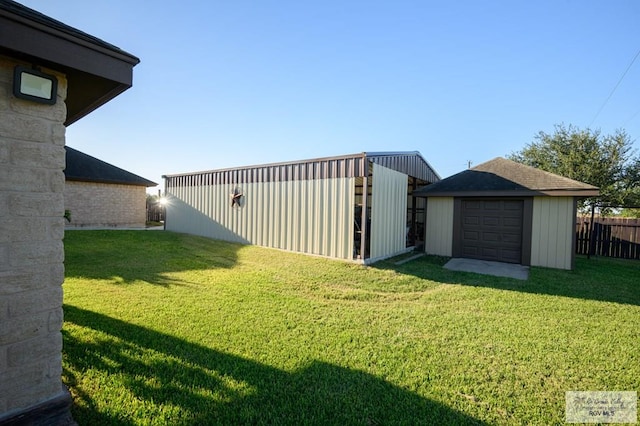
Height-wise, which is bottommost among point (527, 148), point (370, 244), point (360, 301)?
point (360, 301)

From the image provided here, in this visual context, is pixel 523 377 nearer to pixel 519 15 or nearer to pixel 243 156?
pixel 519 15

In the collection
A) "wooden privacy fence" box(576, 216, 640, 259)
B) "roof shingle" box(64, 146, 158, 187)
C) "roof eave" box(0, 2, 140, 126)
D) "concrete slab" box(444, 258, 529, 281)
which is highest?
"roof shingle" box(64, 146, 158, 187)

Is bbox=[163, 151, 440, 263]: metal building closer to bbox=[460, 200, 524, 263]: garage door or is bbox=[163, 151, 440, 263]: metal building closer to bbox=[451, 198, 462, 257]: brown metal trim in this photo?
bbox=[451, 198, 462, 257]: brown metal trim

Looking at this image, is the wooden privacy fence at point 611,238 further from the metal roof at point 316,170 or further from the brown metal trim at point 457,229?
the metal roof at point 316,170

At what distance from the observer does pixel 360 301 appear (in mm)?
5395

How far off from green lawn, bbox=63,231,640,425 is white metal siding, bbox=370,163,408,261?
2.22 metres

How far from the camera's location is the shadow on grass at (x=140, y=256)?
669 cm

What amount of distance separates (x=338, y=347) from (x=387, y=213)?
6.59 metres

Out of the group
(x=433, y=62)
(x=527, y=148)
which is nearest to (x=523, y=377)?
(x=433, y=62)

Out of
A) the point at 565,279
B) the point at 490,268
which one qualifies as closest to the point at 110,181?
the point at 490,268

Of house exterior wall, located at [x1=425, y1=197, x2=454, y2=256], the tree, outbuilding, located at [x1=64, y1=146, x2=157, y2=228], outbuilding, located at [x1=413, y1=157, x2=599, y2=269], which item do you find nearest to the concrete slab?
outbuilding, located at [x1=413, y1=157, x2=599, y2=269]

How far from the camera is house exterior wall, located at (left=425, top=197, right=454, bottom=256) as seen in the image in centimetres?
1020

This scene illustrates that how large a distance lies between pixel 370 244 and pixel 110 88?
729cm

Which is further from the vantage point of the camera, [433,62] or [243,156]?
[243,156]
